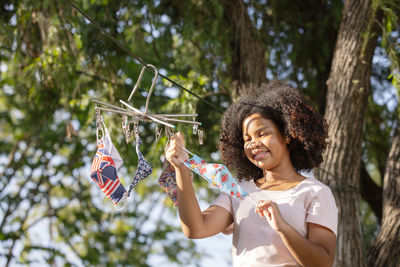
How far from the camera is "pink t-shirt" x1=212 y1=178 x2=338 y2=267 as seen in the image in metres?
1.71

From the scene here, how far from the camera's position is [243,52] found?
143 inches

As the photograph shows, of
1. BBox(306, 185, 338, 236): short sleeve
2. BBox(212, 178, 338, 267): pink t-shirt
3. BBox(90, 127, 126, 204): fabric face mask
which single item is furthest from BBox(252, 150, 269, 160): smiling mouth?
BBox(90, 127, 126, 204): fabric face mask

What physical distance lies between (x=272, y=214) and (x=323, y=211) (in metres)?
0.22

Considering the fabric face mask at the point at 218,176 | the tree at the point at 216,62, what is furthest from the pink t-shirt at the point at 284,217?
the tree at the point at 216,62

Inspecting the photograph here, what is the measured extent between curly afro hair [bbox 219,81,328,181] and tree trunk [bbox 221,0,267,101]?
4.50 feet

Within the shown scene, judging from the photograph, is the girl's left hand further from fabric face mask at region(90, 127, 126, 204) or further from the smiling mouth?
fabric face mask at region(90, 127, 126, 204)

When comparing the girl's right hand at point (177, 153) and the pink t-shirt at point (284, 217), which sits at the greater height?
the girl's right hand at point (177, 153)

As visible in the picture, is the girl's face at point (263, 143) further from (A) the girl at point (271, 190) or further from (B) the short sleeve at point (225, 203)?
(B) the short sleeve at point (225, 203)

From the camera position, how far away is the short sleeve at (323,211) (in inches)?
67.4

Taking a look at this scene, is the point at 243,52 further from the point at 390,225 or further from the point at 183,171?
the point at 183,171

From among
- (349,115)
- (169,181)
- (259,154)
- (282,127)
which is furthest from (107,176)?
(349,115)

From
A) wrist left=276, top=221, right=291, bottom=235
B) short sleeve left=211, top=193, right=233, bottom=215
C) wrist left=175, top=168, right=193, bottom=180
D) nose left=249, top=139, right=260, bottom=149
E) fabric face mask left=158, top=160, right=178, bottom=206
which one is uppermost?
nose left=249, top=139, right=260, bottom=149

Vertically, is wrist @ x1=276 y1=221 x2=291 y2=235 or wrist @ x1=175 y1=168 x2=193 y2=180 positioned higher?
wrist @ x1=175 y1=168 x2=193 y2=180

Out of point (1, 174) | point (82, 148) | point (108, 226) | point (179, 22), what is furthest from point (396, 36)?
point (108, 226)
